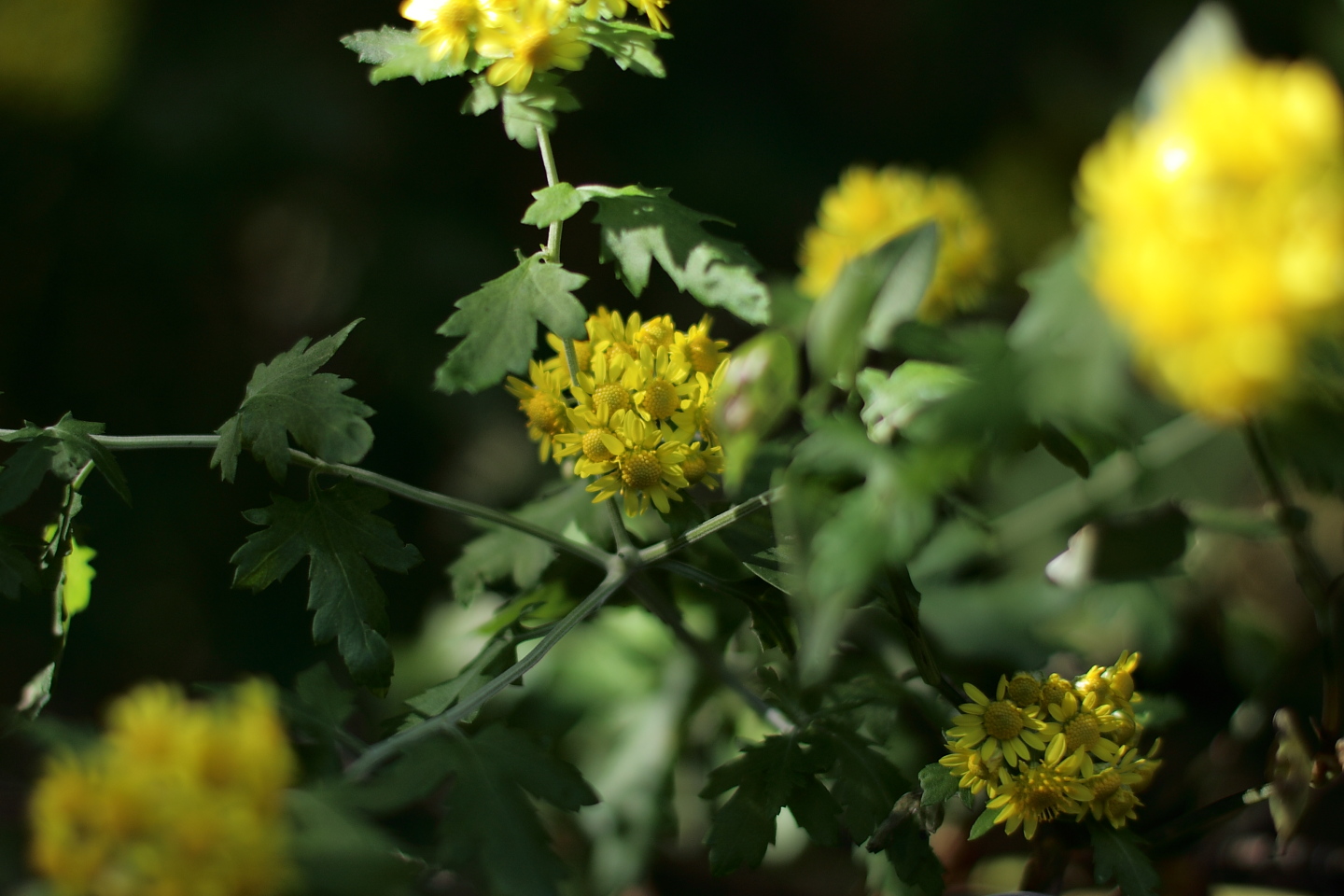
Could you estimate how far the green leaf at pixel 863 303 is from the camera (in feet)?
1.50

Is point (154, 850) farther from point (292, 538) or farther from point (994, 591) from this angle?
point (994, 591)

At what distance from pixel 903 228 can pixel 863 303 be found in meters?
0.78

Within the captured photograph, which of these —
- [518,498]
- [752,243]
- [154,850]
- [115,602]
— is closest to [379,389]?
[518,498]

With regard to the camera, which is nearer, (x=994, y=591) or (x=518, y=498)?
(x=994, y=591)

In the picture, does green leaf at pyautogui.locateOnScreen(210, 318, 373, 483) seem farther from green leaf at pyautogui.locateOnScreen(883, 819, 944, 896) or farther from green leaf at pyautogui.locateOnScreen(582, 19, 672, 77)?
green leaf at pyautogui.locateOnScreen(883, 819, 944, 896)

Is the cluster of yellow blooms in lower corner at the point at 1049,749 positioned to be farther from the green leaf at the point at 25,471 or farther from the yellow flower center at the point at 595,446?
the green leaf at the point at 25,471

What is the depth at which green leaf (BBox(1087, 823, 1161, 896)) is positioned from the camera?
595 mm

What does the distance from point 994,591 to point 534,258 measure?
66 centimetres

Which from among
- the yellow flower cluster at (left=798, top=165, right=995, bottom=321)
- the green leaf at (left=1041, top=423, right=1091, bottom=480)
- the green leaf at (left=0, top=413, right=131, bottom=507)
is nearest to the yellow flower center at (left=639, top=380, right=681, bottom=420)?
the green leaf at (left=1041, top=423, right=1091, bottom=480)

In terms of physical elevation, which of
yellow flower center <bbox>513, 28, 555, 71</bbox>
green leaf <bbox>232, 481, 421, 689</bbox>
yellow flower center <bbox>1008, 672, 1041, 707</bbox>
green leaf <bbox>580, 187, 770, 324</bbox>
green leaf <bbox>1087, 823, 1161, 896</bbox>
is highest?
yellow flower center <bbox>513, 28, 555, 71</bbox>

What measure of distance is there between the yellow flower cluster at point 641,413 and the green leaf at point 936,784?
0.23 meters

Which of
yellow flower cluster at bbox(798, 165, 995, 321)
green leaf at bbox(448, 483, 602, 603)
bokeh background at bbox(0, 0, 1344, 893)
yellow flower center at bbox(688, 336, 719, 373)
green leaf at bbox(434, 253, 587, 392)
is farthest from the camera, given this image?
bokeh background at bbox(0, 0, 1344, 893)

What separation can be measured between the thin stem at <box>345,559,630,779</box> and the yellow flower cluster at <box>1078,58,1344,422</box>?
405 millimetres

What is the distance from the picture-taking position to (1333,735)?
679 mm
